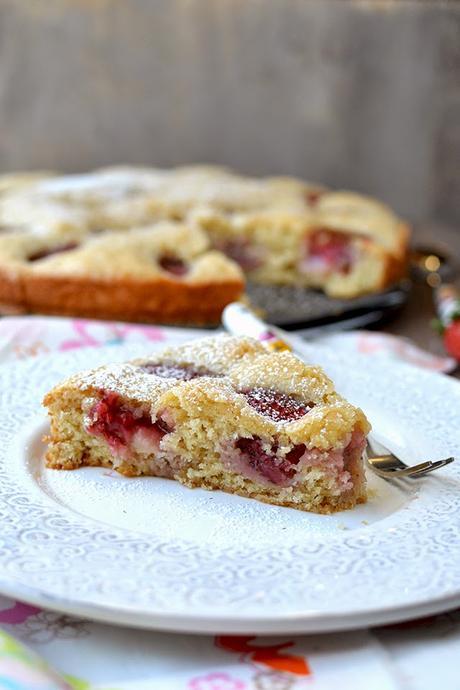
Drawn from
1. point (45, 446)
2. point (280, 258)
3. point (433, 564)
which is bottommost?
point (280, 258)

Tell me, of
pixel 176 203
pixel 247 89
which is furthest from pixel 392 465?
pixel 247 89

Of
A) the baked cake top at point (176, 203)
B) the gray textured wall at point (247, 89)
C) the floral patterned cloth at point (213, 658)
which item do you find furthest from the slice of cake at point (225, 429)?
the gray textured wall at point (247, 89)

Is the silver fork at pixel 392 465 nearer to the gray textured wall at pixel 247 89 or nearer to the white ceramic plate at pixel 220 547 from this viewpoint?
the white ceramic plate at pixel 220 547

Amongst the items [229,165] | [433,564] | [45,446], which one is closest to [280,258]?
[229,165]

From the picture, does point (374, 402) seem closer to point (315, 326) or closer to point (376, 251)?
point (315, 326)

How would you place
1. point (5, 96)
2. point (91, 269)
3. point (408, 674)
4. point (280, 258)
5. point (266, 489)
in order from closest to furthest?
point (408, 674) < point (266, 489) < point (91, 269) < point (280, 258) < point (5, 96)

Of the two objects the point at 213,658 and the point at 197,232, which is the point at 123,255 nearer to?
the point at 197,232
